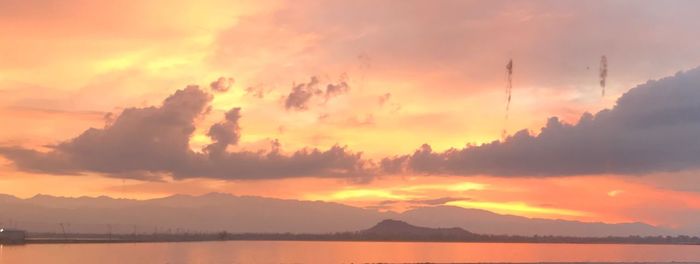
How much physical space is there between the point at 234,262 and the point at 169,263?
11.1 metres

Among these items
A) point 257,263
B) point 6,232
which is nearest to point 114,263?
point 257,263

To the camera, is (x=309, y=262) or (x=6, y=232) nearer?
(x=309, y=262)

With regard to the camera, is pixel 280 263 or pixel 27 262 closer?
pixel 27 262

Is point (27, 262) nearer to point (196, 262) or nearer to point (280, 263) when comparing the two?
point (196, 262)

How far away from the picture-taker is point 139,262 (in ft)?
349

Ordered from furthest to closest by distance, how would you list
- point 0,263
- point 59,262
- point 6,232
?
1. point 6,232
2. point 59,262
3. point 0,263

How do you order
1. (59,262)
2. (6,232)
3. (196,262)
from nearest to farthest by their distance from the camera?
(59,262), (196,262), (6,232)

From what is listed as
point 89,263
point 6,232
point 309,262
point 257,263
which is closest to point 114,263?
point 89,263

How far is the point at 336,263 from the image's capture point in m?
111

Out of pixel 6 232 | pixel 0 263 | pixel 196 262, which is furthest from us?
pixel 6 232

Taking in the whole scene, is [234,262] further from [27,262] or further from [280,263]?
[27,262]

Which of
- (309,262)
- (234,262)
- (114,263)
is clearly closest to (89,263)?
(114,263)

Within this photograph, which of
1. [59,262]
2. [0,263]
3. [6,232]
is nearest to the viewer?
[0,263]

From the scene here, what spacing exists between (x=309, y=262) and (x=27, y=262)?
38.0 metres
